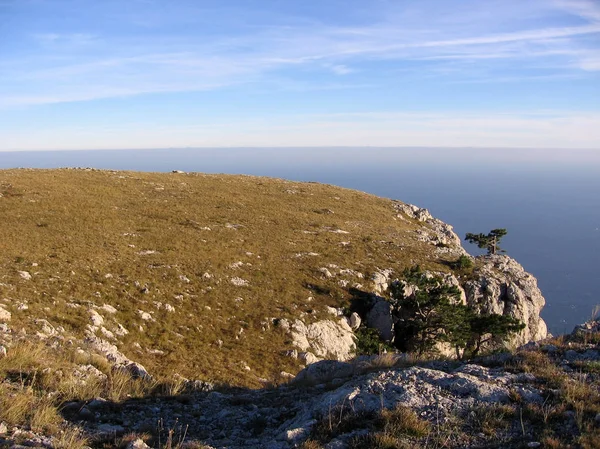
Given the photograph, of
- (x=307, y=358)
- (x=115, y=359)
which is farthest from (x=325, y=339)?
(x=115, y=359)

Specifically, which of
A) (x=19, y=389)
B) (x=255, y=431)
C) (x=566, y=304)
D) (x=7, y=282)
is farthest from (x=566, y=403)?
(x=566, y=304)

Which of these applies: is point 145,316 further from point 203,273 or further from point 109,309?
point 203,273

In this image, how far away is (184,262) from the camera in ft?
96.7

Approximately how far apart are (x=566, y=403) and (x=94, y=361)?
43.2ft

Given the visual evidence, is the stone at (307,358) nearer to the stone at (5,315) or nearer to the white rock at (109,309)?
the white rock at (109,309)

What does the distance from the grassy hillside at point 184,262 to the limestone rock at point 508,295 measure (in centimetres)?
470

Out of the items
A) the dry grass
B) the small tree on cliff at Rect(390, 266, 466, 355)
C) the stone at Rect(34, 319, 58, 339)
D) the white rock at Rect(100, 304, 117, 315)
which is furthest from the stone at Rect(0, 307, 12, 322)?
the small tree on cliff at Rect(390, 266, 466, 355)

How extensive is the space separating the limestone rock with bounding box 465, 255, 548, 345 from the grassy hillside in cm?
470

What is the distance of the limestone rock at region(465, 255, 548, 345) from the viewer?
→ 1521 inches

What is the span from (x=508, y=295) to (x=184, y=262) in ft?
109

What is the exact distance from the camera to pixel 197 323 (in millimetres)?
23156

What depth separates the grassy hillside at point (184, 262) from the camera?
65.7 ft

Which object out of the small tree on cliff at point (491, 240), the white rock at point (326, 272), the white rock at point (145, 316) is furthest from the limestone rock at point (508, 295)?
the white rock at point (145, 316)

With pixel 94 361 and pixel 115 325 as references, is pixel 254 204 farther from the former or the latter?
pixel 94 361
